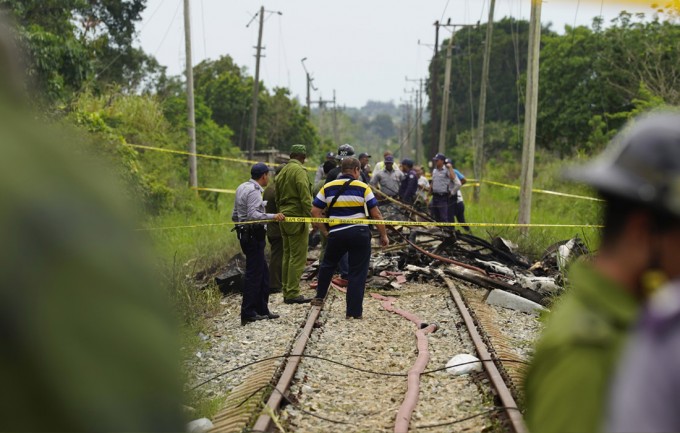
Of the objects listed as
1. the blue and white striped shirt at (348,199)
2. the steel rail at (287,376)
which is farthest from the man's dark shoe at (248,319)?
the blue and white striped shirt at (348,199)

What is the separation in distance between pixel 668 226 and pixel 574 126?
41457mm

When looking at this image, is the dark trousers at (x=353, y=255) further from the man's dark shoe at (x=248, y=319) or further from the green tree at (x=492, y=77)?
the green tree at (x=492, y=77)

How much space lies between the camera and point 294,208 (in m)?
10.5

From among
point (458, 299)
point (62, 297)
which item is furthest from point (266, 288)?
point (62, 297)

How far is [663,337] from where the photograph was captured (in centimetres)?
144

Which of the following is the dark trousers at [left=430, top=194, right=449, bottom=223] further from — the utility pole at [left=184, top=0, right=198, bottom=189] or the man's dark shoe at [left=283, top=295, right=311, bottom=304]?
the utility pole at [left=184, top=0, right=198, bottom=189]

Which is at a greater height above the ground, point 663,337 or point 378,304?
point 663,337

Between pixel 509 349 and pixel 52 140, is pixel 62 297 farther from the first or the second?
pixel 509 349

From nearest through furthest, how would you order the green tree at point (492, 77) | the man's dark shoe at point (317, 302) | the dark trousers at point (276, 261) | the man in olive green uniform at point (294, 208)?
the man's dark shoe at point (317, 302) → the man in olive green uniform at point (294, 208) → the dark trousers at point (276, 261) → the green tree at point (492, 77)

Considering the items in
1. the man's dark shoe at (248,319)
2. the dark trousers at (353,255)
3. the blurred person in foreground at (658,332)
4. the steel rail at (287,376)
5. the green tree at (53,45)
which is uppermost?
the green tree at (53,45)

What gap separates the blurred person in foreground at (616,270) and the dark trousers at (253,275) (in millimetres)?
7821

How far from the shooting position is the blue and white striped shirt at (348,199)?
9.42 metres

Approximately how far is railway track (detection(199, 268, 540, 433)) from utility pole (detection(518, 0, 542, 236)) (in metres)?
8.42

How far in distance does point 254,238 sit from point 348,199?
1252mm
